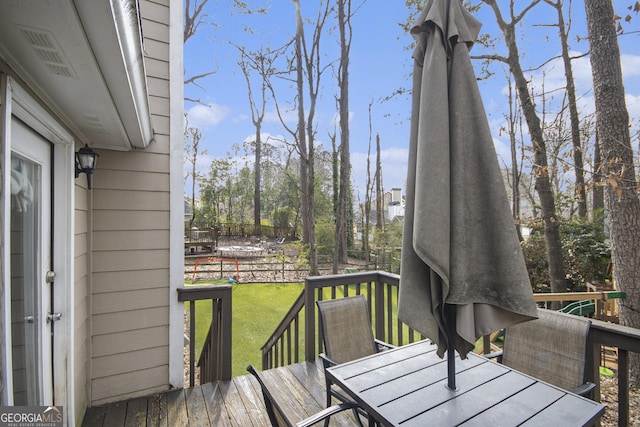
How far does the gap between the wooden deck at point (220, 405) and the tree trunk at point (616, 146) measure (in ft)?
12.1

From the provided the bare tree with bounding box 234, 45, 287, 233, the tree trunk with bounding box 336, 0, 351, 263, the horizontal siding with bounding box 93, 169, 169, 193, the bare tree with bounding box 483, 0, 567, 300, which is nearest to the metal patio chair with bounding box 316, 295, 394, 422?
the horizontal siding with bounding box 93, 169, 169, 193

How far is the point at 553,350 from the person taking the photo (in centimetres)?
188

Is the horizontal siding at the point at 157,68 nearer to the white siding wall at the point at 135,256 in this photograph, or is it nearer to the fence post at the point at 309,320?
the white siding wall at the point at 135,256

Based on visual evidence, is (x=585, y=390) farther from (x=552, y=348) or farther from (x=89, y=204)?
(x=89, y=204)

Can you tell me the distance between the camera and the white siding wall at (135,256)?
2740mm

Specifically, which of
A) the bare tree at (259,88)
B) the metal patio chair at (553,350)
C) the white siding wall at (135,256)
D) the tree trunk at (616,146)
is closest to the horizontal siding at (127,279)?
the white siding wall at (135,256)

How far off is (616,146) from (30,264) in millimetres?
5620

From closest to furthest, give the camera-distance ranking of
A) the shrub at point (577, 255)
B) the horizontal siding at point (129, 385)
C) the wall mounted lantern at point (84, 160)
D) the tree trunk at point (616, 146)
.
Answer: the wall mounted lantern at point (84, 160)
the horizontal siding at point (129, 385)
the tree trunk at point (616, 146)
the shrub at point (577, 255)

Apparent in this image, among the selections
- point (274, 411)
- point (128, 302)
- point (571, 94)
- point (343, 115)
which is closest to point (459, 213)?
point (274, 411)

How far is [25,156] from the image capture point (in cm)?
168

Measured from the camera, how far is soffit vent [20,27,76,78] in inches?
40.8

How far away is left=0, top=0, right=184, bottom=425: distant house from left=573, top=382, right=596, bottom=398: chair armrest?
2.49 meters

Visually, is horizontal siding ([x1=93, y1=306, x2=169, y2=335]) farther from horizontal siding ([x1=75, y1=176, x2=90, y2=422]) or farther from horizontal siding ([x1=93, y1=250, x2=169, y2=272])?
horizontal siding ([x1=93, y1=250, x2=169, y2=272])

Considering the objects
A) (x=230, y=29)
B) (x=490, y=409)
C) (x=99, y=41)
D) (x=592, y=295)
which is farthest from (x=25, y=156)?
(x=230, y=29)
